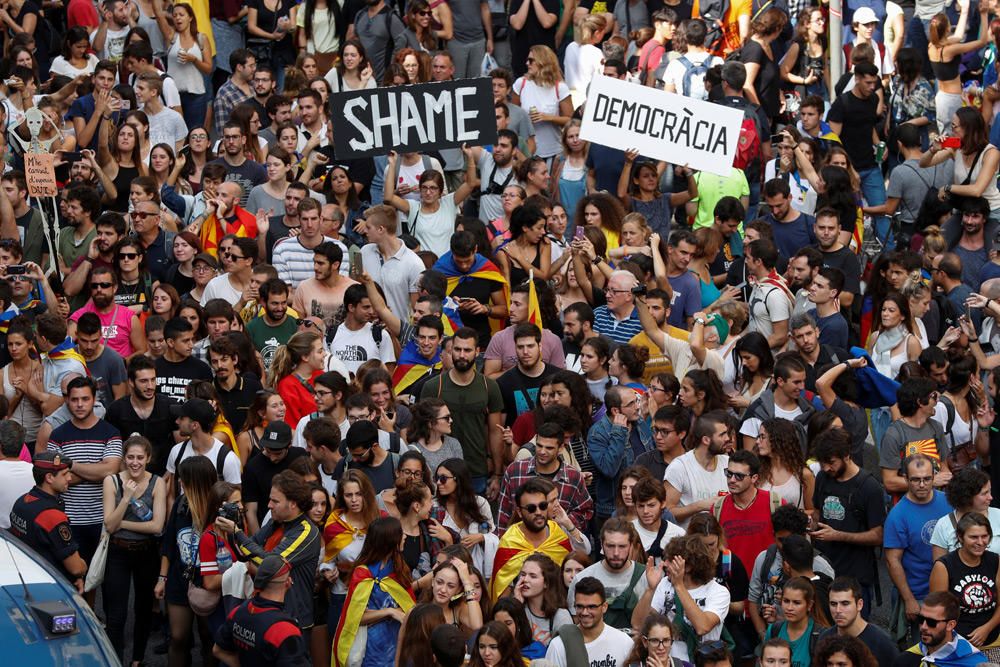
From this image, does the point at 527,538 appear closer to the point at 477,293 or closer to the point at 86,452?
the point at 86,452

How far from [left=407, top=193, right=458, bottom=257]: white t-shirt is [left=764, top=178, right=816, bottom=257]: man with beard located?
8.53 ft

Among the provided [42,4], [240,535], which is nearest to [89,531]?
[240,535]

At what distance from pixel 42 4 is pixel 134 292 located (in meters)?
7.72

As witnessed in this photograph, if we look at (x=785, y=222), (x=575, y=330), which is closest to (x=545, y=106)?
(x=785, y=222)

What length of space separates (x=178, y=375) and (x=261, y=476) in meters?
1.58

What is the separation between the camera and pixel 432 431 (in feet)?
37.6

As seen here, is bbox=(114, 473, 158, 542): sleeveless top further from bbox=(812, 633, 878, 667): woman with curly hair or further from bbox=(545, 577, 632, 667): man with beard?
bbox=(812, 633, 878, 667): woman with curly hair

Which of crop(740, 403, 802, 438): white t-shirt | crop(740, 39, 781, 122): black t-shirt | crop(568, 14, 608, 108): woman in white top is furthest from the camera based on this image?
crop(568, 14, 608, 108): woman in white top

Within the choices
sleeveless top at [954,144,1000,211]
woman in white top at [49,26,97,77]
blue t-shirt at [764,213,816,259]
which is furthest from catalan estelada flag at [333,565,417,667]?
woman in white top at [49,26,97,77]

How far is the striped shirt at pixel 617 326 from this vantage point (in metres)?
13.0

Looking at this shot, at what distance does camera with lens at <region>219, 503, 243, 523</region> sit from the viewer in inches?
407

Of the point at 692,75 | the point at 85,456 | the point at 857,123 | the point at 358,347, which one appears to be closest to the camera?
the point at 85,456

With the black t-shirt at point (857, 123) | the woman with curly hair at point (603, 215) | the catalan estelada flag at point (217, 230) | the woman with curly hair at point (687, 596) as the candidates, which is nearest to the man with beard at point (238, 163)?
the catalan estelada flag at point (217, 230)

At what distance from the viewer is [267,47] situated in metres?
19.6
